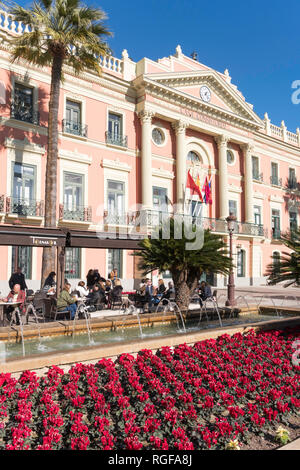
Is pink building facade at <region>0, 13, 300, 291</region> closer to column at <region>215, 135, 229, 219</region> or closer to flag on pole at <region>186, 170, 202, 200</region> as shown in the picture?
column at <region>215, 135, 229, 219</region>

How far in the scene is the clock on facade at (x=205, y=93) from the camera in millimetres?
28094

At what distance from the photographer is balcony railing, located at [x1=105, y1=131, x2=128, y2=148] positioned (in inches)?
914

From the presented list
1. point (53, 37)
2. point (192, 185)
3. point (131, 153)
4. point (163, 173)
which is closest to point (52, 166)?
point (53, 37)

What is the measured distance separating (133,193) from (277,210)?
1669cm

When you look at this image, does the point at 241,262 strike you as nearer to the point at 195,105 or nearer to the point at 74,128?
the point at 195,105

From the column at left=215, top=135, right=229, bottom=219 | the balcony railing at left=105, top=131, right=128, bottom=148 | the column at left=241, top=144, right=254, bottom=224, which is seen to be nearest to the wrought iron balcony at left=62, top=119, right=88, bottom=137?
the balcony railing at left=105, top=131, right=128, bottom=148

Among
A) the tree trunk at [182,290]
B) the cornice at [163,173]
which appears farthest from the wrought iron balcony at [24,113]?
the tree trunk at [182,290]

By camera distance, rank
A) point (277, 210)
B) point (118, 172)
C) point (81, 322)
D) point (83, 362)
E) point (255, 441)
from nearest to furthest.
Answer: point (255, 441)
point (83, 362)
point (81, 322)
point (118, 172)
point (277, 210)

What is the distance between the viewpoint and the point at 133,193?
80.2ft

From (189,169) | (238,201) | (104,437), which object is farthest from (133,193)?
(104,437)

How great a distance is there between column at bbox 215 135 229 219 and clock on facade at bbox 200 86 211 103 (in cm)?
296

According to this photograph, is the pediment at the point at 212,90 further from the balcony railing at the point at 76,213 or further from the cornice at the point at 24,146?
the balcony railing at the point at 76,213

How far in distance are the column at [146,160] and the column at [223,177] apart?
7.21 metres
